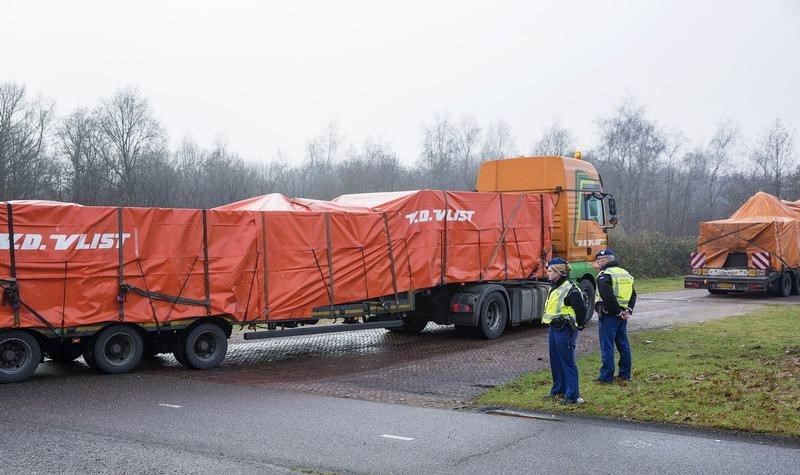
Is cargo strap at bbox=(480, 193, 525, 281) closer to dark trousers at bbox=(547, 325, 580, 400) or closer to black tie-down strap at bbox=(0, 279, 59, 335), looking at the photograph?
dark trousers at bbox=(547, 325, 580, 400)

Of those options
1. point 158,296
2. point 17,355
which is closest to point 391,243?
point 158,296

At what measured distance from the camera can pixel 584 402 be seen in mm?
8969

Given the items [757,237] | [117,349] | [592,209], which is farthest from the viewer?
[757,237]

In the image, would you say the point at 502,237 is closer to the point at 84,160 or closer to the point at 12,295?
the point at 12,295

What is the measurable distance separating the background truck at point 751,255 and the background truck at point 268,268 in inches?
436

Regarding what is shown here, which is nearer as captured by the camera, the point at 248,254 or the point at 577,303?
the point at 577,303

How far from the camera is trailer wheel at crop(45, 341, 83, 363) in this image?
37.5 ft

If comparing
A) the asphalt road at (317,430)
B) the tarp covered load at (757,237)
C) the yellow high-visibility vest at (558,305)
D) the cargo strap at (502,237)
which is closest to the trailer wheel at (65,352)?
the asphalt road at (317,430)

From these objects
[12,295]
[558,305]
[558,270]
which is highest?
[558,270]

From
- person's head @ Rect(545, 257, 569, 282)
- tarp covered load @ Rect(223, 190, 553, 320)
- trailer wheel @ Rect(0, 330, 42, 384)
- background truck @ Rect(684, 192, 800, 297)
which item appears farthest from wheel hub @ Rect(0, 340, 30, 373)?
background truck @ Rect(684, 192, 800, 297)

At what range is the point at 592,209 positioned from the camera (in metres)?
18.5

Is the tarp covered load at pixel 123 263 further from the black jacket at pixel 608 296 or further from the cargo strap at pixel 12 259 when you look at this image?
the black jacket at pixel 608 296

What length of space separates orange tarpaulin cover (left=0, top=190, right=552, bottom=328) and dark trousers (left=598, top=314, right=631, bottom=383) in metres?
5.09

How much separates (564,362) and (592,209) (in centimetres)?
1011
